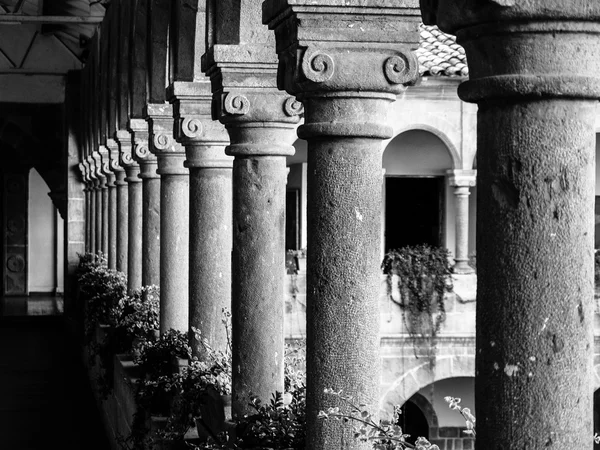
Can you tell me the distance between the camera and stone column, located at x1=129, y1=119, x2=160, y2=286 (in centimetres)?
1044

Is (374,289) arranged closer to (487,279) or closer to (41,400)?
(487,279)

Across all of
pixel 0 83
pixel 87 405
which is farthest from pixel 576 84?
pixel 0 83

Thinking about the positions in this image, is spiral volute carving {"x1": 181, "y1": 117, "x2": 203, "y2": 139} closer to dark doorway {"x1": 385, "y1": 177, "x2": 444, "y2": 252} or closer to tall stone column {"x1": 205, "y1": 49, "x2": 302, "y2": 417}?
tall stone column {"x1": 205, "y1": 49, "x2": 302, "y2": 417}

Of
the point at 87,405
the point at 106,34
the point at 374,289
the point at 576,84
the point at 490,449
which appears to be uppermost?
the point at 106,34

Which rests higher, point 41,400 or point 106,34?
point 106,34

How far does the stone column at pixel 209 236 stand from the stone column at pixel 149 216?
122 inches

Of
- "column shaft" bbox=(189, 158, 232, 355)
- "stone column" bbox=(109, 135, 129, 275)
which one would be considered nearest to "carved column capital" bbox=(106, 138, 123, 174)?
"stone column" bbox=(109, 135, 129, 275)

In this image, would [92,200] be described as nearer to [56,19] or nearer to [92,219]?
[92,219]

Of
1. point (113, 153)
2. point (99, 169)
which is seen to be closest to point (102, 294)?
point (113, 153)

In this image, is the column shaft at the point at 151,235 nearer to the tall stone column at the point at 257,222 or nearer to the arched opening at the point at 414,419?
the tall stone column at the point at 257,222

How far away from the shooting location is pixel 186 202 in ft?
29.9

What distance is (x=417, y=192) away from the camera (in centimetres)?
1908

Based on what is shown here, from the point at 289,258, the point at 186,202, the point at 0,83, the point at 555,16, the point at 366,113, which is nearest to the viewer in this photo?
the point at 555,16

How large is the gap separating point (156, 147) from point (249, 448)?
449cm
